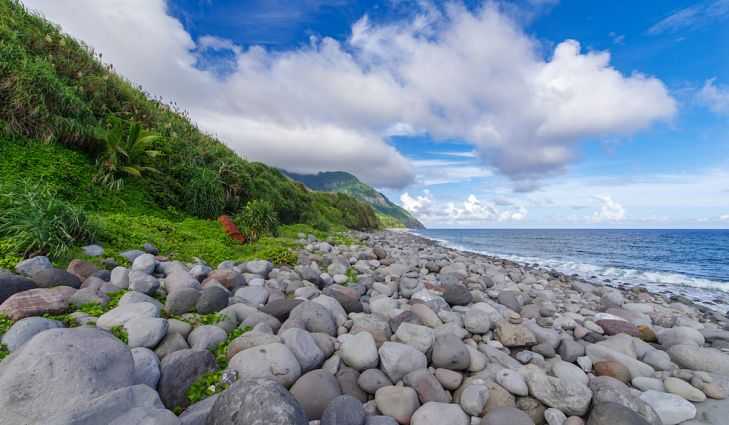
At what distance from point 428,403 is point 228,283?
11.0 feet

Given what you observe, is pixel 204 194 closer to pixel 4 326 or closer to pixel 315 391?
pixel 4 326

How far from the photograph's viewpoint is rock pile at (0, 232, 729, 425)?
1965mm

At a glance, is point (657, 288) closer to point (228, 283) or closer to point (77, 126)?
point (228, 283)

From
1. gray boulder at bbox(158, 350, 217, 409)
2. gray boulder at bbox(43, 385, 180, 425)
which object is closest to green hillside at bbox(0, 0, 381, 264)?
gray boulder at bbox(158, 350, 217, 409)

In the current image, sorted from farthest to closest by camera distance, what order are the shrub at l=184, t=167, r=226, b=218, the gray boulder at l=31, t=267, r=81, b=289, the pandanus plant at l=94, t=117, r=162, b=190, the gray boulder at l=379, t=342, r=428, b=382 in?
1. the shrub at l=184, t=167, r=226, b=218
2. the pandanus plant at l=94, t=117, r=162, b=190
3. the gray boulder at l=31, t=267, r=81, b=289
4. the gray boulder at l=379, t=342, r=428, b=382

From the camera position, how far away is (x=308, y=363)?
305 centimetres

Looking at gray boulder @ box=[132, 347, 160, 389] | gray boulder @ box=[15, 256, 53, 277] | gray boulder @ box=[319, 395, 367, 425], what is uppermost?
gray boulder @ box=[15, 256, 53, 277]

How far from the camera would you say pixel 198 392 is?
244cm

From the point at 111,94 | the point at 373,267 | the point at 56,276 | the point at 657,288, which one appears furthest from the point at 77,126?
the point at 657,288

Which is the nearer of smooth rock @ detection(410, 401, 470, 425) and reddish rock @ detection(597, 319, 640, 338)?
smooth rock @ detection(410, 401, 470, 425)

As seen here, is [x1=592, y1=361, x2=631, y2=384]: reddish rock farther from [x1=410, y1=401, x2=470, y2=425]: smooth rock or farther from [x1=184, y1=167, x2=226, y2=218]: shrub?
[x1=184, y1=167, x2=226, y2=218]: shrub

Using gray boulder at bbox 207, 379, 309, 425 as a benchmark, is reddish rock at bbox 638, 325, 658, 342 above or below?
below

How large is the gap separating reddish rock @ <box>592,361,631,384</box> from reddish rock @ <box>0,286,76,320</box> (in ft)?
19.4

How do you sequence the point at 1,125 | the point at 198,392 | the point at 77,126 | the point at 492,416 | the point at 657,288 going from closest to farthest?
the point at 198,392 < the point at 492,416 < the point at 1,125 < the point at 77,126 < the point at 657,288
